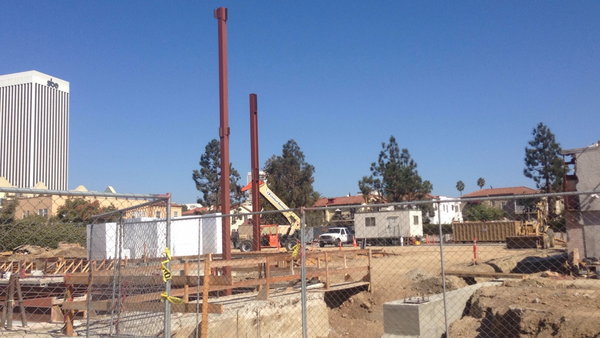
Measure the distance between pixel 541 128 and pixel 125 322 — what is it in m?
65.5

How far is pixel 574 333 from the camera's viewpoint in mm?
7734

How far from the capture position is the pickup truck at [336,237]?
44.9 m

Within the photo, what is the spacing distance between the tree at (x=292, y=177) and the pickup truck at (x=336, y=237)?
46.2 ft

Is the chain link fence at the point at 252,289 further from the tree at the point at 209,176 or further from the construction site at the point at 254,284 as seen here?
the tree at the point at 209,176

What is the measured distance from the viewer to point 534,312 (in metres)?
8.79

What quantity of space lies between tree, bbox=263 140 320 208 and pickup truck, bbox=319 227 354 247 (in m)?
14.1

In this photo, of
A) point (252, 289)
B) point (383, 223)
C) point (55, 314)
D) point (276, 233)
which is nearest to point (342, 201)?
point (383, 223)

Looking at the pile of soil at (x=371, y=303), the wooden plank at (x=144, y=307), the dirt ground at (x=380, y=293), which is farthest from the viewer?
the dirt ground at (x=380, y=293)

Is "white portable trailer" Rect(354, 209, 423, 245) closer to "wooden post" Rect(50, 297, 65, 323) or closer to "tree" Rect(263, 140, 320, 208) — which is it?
"tree" Rect(263, 140, 320, 208)

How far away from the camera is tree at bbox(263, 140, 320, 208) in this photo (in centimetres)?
6366

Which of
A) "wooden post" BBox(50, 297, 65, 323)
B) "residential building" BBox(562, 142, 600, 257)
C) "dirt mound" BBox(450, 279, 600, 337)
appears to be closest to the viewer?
"dirt mound" BBox(450, 279, 600, 337)

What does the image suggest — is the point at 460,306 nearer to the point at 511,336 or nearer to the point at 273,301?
the point at 511,336

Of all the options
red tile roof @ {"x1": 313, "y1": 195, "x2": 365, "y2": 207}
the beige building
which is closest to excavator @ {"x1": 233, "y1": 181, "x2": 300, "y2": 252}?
the beige building

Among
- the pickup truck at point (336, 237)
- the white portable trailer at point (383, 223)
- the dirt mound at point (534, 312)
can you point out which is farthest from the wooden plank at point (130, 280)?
the pickup truck at point (336, 237)
